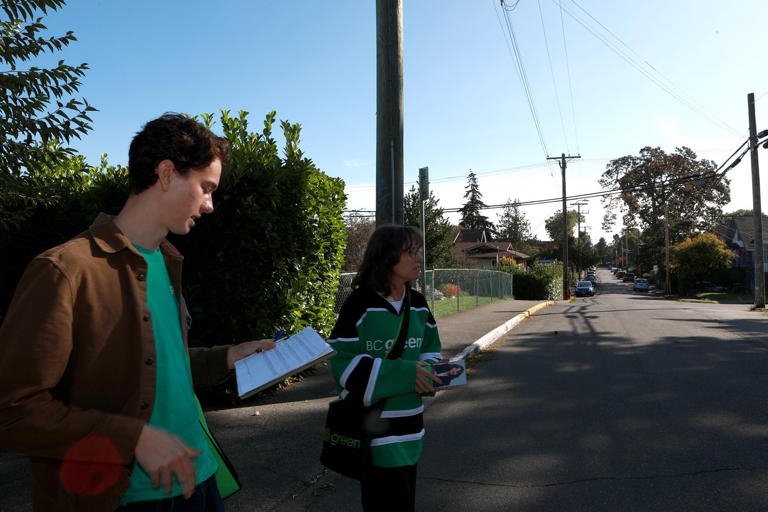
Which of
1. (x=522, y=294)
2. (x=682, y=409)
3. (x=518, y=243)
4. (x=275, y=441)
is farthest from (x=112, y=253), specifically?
(x=518, y=243)

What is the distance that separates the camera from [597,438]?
16.0 ft

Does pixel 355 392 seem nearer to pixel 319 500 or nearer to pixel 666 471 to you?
pixel 319 500

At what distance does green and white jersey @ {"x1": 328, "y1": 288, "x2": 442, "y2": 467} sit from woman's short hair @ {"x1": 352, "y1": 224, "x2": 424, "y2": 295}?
58 millimetres

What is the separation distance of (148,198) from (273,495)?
283 cm

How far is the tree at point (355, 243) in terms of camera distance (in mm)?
23984

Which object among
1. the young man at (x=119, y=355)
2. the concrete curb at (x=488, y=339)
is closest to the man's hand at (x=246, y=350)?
the young man at (x=119, y=355)

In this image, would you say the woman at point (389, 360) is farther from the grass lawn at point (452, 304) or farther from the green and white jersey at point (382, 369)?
the grass lawn at point (452, 304)

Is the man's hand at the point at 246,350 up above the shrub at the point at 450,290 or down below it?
above

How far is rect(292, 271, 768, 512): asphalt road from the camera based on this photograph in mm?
3654

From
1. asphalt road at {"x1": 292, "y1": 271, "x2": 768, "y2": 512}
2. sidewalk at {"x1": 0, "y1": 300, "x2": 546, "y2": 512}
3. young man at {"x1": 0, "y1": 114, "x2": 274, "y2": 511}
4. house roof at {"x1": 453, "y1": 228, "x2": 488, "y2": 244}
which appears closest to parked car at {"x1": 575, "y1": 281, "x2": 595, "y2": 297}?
house roof at {"x1": 453, "y1": 228, "x2": 488, "y2": 244}

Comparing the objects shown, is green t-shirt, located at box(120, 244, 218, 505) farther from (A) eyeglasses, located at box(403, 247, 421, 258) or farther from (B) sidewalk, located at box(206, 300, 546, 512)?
(B) sidewalk, located at box(206, 300, 546, 512)

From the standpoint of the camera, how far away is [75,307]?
123cm

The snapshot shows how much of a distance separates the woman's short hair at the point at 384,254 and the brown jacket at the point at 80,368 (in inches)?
47.2

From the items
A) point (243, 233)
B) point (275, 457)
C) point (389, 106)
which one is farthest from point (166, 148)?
Result: point (389, 106)
